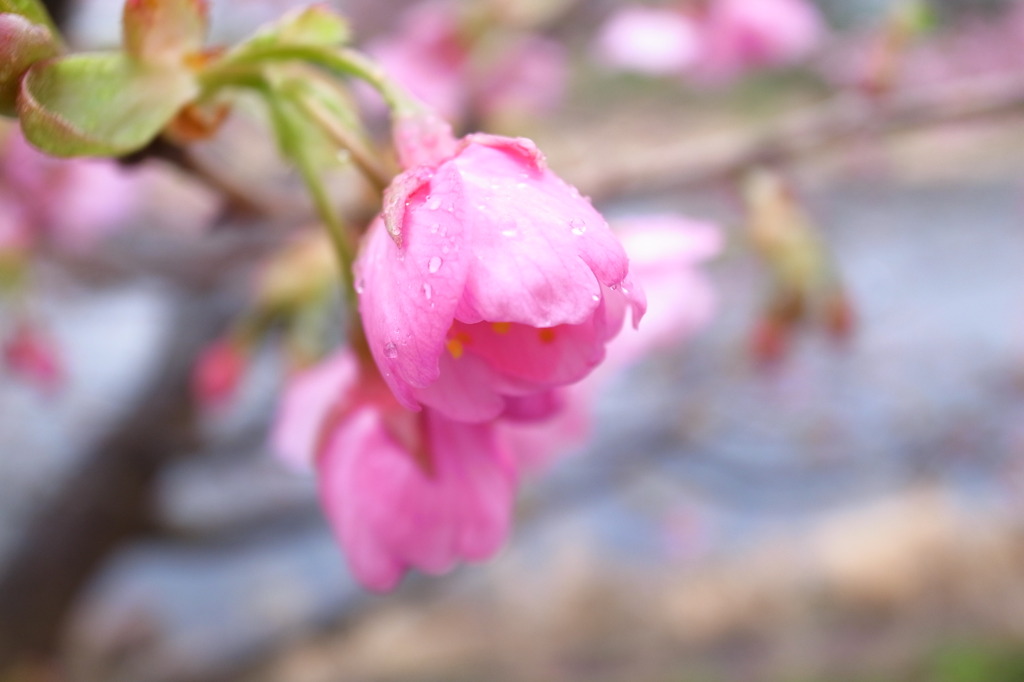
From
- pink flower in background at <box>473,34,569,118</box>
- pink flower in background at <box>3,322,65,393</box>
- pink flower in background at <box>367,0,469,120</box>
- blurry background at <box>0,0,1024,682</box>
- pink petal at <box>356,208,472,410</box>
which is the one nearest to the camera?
pink petal at <box>356,208,472,410</box>

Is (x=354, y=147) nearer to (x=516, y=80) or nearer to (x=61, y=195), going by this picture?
(x=61, y=195)

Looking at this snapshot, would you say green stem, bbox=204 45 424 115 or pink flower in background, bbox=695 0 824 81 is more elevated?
green stem, bbox=204 45 424 115

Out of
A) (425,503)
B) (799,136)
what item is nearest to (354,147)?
(425,503)

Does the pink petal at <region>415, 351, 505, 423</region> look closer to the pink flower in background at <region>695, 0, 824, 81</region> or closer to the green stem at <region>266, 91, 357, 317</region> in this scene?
the green stem at <region>266, 91, 357, 317</region>

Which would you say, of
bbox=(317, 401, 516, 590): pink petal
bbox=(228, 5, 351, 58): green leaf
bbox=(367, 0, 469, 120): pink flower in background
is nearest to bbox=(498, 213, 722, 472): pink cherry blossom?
bbox=(317, 401, 516, 590): pink petal

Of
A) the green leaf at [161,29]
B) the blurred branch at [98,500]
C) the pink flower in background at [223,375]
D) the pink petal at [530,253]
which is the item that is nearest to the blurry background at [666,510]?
the blurred branch at [98,500]

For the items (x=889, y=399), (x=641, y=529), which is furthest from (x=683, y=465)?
(x=889, y=399)

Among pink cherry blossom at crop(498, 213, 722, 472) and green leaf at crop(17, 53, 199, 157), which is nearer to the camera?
green leaf at crop(17, 53, 199, 157)
